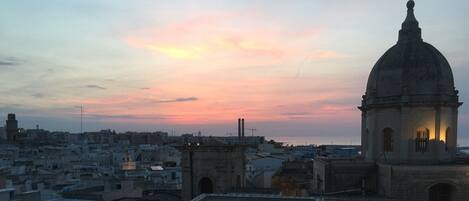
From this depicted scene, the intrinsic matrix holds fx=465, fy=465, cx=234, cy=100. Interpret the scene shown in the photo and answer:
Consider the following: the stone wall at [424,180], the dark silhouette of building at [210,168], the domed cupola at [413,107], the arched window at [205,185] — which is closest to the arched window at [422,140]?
the domed cupola at [413,107]

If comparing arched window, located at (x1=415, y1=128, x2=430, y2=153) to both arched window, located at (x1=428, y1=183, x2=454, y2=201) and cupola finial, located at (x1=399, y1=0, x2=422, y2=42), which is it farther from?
cupola finial, located at (x1=399, y1=0, x2=422, y2=42)

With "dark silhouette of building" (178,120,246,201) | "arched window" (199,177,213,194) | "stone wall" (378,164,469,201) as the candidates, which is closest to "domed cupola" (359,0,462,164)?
"stone wall" (378,164,469,201)

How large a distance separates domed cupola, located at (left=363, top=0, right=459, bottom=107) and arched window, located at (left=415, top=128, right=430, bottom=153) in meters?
1.67

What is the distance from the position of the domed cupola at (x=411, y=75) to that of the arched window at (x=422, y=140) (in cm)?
167

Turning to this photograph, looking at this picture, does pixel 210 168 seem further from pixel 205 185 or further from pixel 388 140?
pixel 388 140

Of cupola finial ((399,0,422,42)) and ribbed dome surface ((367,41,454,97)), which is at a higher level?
cupola finial ((399,0,422,42))

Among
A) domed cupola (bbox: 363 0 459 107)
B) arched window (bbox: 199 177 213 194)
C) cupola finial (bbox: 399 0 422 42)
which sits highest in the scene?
cupola finial (bbox: 399 0 422 42)

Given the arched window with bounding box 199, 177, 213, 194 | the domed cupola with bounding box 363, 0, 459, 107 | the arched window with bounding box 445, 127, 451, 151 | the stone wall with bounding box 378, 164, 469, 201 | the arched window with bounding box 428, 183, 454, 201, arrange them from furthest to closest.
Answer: the arched window with bounding box 199, 177, 213, 194 < the arched window with bounding box 445, 127, 451, 151 < the domed cupola with bounding box 363, 0, 459, 107 < the arched window with bounding box 428, 183, 454, 201 < the stone wall with bounding box 378, 164, 469, 201

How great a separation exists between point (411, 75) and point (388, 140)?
12.8 feet

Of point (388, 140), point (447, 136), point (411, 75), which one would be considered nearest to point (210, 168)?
point (388, 140)

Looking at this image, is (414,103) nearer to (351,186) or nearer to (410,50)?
Result: (410,50)

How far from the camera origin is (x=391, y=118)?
86.3ft

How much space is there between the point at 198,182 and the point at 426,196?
1287cm

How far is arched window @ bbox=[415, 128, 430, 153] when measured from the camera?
25.5 metres
